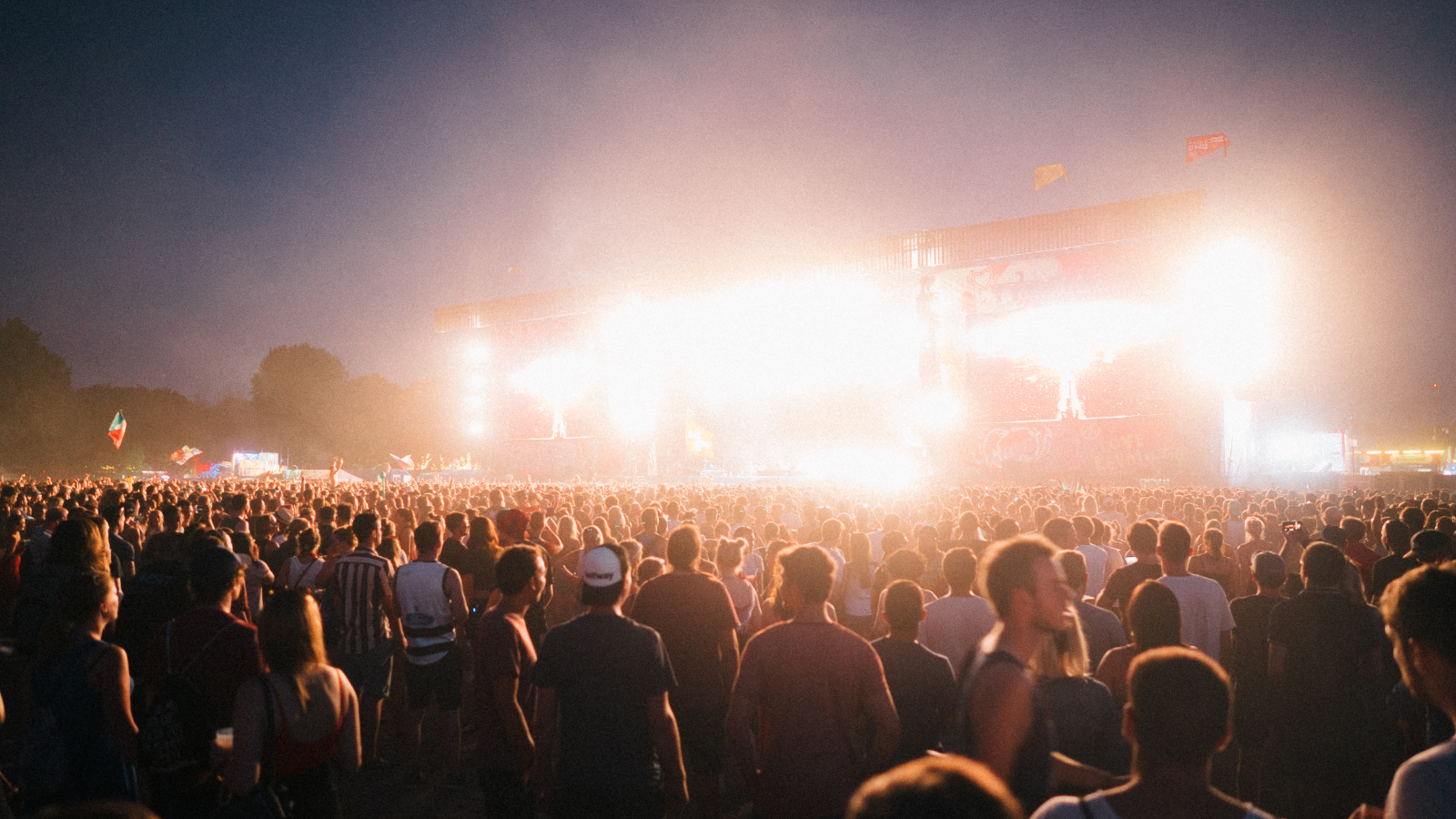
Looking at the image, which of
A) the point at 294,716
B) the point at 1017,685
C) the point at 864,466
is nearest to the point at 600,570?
the point at 294,716

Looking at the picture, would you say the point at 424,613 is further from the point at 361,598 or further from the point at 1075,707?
the point at 1075,707

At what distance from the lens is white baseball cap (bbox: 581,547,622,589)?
3.21 m

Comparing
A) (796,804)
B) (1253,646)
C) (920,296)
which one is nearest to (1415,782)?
(796,804)

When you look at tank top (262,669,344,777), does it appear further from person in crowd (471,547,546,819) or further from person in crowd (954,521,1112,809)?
person in crowd (954,521,1112,809)

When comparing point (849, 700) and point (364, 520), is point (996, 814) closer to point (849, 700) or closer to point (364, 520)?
point (849, 700)

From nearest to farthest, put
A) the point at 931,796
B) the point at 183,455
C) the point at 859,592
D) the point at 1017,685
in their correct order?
the point at 931,796 < the point at 1017,685 < the point at 859,592 < the point at 183,455

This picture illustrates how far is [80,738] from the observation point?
311 centimetres

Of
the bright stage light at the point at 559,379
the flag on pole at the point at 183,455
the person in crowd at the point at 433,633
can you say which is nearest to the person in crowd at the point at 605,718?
the person in crowd at the point at 433,633

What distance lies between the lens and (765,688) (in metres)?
3.04

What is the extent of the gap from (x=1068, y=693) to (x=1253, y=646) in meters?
3.00

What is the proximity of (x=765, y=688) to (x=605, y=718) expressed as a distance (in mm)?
659

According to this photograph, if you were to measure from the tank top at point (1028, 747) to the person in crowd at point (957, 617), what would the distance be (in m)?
2.16

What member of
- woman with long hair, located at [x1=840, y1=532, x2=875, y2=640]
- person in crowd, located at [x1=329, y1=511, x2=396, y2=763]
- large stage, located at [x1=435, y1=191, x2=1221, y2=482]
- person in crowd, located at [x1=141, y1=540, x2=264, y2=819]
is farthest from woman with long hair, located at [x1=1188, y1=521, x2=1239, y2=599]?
large stage, located at [x1=435, y1=191, x2=1221, y2=482]

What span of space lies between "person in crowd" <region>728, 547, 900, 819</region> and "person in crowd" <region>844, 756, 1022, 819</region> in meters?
1.99
